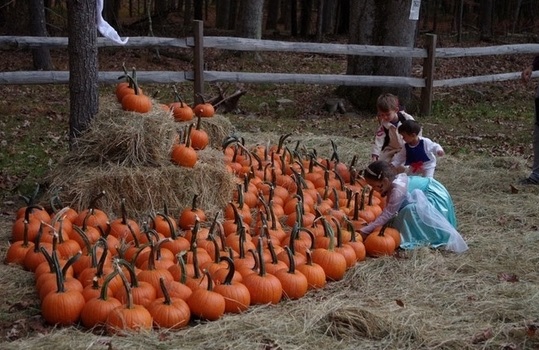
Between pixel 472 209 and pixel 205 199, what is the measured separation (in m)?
2.55

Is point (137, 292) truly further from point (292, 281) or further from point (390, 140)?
point (390, 140)

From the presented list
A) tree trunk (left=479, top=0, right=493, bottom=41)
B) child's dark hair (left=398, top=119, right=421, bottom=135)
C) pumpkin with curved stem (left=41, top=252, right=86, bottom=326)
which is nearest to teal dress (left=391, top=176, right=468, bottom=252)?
child's dark hair (left=398, top=119, right=421, bottom=135)

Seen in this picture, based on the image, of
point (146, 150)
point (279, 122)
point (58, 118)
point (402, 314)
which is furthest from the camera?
point (279, 122)

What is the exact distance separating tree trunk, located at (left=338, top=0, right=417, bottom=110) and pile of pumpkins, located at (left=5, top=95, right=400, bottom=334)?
6367 millimetres

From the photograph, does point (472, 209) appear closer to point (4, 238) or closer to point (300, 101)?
point (4, 238)

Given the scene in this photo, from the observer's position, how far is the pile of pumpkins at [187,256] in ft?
13.1

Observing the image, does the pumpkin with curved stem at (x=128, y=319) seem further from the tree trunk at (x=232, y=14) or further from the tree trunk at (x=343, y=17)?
the tree trunk at (x=232, y=14)

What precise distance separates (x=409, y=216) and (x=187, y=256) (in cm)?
186

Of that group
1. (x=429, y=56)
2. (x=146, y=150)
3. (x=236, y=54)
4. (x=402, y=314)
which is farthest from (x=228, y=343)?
(x=236, y=54)

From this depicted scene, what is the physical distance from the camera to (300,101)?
1341 cm

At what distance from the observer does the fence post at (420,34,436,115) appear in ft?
40.3

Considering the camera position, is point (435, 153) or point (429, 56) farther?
point (429, 56)

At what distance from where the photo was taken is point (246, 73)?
11281 mm

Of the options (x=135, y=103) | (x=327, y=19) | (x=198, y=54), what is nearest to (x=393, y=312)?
(x=135, y=103)
